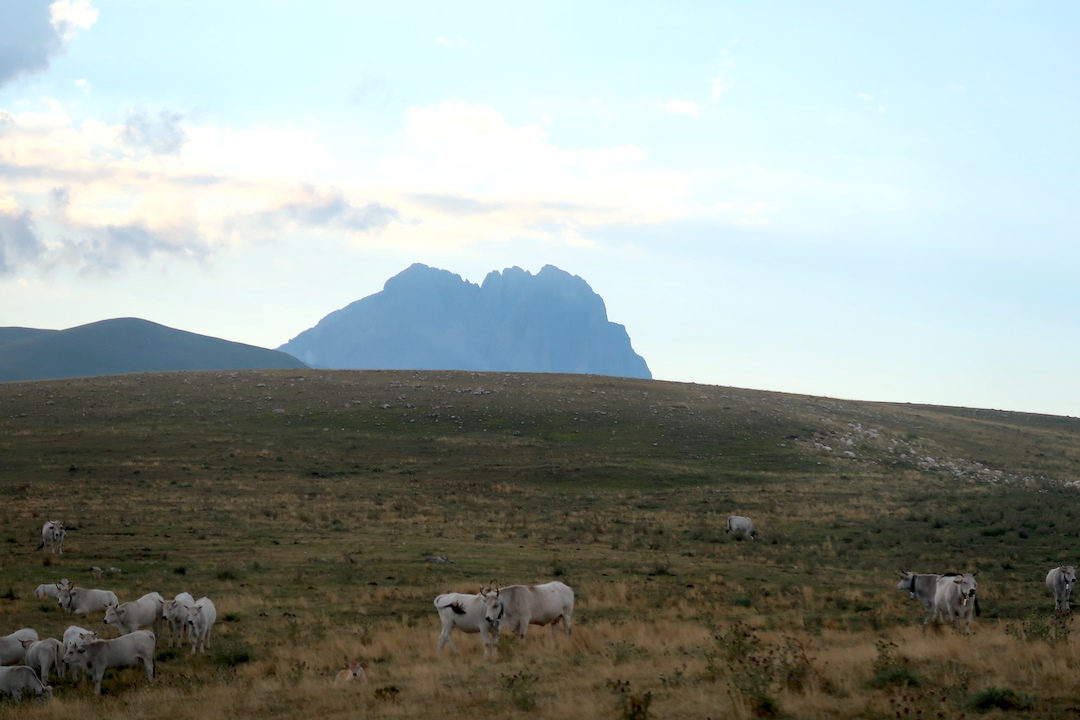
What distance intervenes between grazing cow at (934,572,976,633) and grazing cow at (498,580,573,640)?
8.93 metres

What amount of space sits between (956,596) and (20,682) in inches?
755

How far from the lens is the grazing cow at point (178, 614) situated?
17.3 metres

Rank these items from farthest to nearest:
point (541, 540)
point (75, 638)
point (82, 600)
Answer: point (541, 540) < point (82, 600) < point (75, 638)

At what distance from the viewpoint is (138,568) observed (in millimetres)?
25594

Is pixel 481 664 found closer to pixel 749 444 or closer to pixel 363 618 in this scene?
pixel 363 618

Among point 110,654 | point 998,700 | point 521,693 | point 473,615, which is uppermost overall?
point 998,700

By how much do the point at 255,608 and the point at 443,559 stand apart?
8258 millimetres

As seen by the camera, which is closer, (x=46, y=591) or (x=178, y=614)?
(x=178, y=614)

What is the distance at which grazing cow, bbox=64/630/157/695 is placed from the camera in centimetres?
1423

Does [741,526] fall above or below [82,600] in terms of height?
below

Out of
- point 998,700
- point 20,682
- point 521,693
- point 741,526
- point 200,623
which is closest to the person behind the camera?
point 998,700

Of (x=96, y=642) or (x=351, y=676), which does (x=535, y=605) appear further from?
(x=96, y=642)

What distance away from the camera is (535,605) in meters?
17.3

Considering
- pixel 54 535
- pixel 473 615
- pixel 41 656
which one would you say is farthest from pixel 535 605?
pixel 54 535
